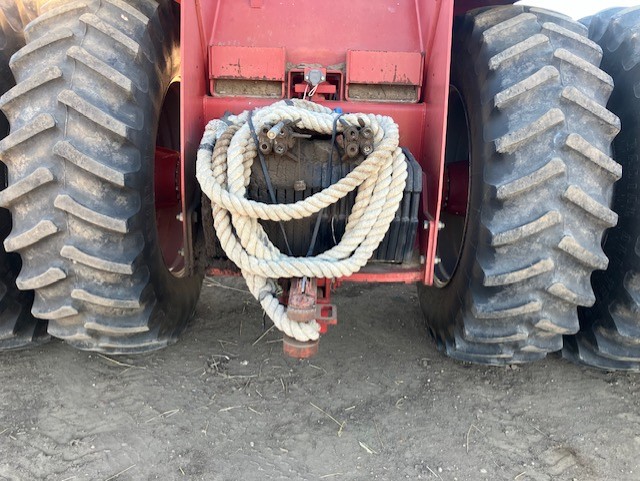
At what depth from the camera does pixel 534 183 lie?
1969mm

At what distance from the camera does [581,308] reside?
2627mm

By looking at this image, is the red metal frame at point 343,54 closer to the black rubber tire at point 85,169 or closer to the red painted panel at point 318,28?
the red painted panel at point 318,28

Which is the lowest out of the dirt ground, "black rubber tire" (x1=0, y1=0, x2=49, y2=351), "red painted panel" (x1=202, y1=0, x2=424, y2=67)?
the dirt ground

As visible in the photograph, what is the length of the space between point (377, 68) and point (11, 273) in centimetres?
199

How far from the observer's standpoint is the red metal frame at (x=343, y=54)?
7.43 ft

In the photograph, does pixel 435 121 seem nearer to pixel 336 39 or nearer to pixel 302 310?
pixel 336 39

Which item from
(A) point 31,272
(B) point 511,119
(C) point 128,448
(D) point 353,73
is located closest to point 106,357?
(C) point 128,448

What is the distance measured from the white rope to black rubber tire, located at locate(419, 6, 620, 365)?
419 millimetres

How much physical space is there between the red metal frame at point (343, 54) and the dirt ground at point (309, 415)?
78cm

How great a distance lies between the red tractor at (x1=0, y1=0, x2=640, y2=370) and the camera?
1.97 metres

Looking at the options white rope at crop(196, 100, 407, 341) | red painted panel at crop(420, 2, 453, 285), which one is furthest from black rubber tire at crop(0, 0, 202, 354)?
red painted panel at crop(420, 2, 453, 285)

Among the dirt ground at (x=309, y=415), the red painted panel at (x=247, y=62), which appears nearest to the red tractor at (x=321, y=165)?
the red painted panel at (x=247, y=62)

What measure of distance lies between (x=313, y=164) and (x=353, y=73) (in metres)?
0.64

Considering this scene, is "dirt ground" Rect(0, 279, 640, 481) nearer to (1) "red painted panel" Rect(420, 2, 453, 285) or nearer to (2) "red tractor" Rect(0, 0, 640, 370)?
(2) "red tractor" Rect(0, 0, 640, 370)
